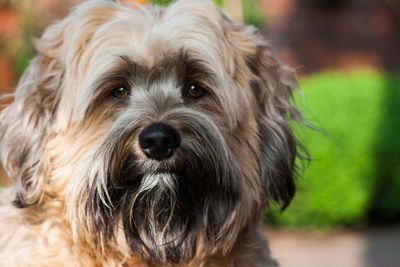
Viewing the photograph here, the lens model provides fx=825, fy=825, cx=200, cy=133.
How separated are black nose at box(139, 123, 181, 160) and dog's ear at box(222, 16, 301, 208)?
0.61 m

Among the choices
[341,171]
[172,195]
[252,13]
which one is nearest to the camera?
[172,195]

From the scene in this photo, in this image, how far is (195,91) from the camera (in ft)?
12.2

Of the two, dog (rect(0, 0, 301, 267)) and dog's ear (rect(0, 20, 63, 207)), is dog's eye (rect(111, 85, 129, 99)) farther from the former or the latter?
dog's ear (rect(0, 20, 63, 207))

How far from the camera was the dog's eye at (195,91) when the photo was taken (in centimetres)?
369

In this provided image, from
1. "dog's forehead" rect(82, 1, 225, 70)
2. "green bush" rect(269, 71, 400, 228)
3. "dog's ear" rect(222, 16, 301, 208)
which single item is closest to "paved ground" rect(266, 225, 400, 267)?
"green bush" rect(269, 71, 400, 228)

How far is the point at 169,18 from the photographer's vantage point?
143 inches

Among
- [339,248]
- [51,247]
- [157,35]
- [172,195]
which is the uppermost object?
[157,35]

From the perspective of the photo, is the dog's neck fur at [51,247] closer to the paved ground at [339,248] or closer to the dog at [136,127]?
the dog at [136,127]

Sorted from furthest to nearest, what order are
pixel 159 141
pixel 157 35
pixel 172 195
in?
pixel 157 35
pixel 172 195
pixel 159 141

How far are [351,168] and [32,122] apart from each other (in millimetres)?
5953

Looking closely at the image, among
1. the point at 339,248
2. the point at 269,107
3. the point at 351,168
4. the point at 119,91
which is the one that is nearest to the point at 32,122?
the point at 119,91

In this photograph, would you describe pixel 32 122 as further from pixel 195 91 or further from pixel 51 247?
pixel 195 91

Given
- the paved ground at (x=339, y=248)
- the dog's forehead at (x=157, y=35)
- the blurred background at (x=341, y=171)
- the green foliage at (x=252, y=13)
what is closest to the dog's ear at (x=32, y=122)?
the dog's forehead at (x=157, y=35)

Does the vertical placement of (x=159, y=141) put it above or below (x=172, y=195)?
above
